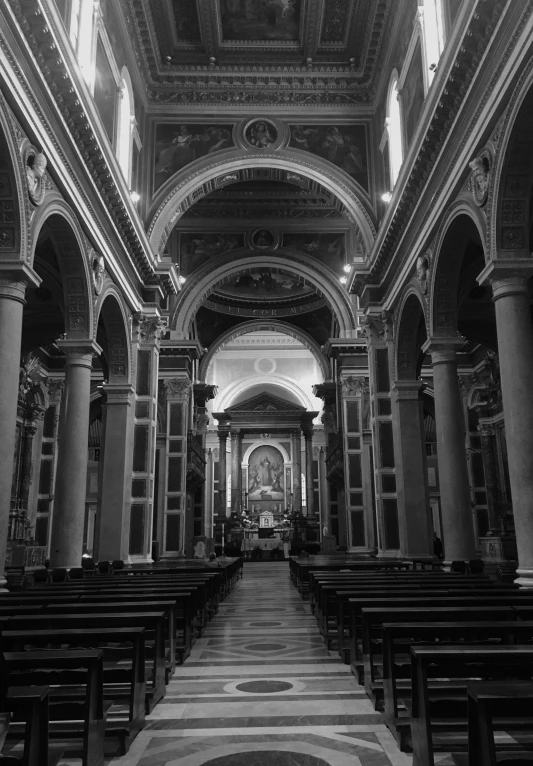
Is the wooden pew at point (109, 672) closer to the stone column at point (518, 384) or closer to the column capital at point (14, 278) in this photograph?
the stone column at point (518, 384)

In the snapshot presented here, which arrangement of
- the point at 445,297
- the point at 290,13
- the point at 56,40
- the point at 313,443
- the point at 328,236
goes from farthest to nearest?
the point at 313,443 → the point at 328,236 → the point at 290,13 → the point at 445,297 → the point at 56,40

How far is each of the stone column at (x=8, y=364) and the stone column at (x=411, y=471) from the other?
29.8 feet

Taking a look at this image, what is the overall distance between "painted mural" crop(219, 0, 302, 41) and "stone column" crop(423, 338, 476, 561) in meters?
8.92

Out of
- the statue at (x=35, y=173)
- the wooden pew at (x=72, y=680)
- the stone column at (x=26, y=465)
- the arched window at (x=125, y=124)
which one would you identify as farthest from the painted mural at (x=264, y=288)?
the wooden pew at (x=72, y=680)

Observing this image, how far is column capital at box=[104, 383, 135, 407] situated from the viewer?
15562 millimetres

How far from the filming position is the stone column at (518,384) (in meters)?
8.27

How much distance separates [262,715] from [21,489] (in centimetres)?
1706

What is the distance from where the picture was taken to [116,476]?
1513 centimetres

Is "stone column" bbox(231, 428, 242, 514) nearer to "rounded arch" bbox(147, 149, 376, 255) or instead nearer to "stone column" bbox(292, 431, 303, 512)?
"stone column" bbox(292, 431, 303, 512)

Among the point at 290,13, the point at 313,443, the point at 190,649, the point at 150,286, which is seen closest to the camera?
the point at 190,649

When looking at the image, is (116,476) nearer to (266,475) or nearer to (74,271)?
(74,271)

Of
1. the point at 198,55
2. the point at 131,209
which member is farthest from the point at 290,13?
the point at 131,209

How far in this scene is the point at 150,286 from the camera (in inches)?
664

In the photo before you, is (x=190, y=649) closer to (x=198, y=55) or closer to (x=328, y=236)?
(x=198, y=55)
